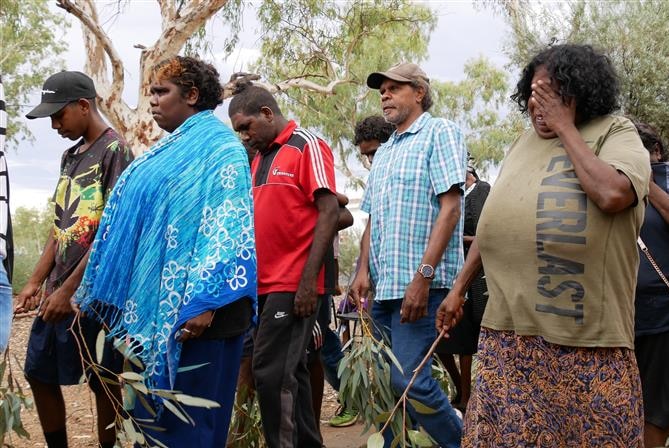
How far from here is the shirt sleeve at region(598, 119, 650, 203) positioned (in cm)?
336

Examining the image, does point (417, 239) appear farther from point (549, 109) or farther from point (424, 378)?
point (549, 109)

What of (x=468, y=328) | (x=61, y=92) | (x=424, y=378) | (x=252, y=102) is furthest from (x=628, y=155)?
(x=468, y=328)

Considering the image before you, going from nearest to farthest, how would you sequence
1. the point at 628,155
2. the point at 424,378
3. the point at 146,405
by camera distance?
the point at 628,155 < the point at 146,405 < the point at 424,378

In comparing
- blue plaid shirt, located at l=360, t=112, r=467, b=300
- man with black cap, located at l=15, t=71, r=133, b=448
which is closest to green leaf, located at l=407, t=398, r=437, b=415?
blue plaid shirt, located at l=360, t=112, r=467, b=300

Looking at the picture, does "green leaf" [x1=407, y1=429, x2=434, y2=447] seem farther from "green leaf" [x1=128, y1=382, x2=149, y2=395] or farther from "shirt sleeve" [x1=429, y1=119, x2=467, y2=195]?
"shirt sleeve" [x1=429, y1=119, x2=467, y2=195]

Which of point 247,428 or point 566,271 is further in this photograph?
point 247,428

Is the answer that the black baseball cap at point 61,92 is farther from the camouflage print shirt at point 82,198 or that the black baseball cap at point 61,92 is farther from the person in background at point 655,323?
the person in background at point 655,323

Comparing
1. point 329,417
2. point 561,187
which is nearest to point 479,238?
point 561,187

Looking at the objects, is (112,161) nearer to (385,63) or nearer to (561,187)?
(561,187)

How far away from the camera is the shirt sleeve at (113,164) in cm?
506

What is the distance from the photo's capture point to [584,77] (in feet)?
11.5

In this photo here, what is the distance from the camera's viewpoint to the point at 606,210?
333 centimetres

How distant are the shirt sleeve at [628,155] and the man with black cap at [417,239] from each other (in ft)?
4.35

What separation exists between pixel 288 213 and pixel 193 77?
3.25 ft
